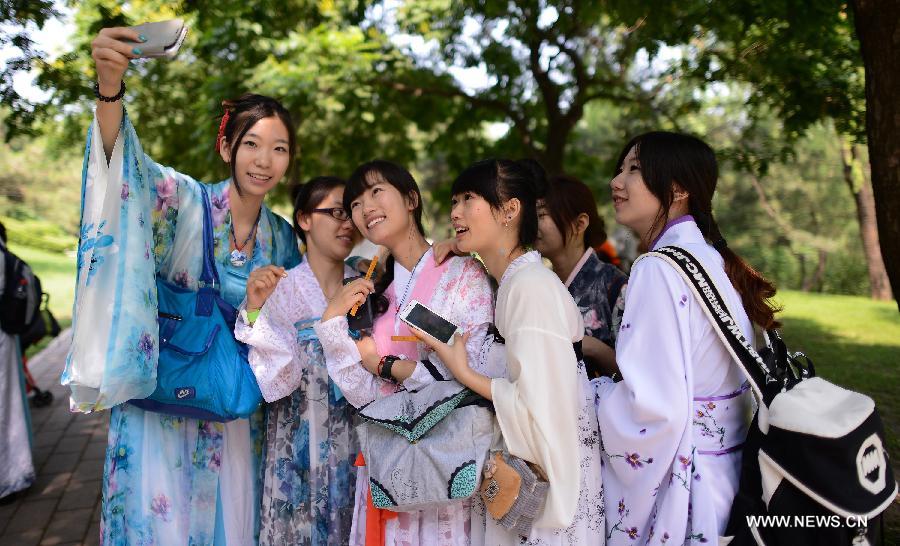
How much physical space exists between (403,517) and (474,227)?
99 cm

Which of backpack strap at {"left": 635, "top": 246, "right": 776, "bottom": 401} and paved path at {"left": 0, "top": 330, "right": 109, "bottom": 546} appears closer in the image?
backpack strap at {"left": 635, "top": 246, "right": 776, "bottom": 401}

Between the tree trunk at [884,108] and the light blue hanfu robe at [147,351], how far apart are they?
8.49 feet

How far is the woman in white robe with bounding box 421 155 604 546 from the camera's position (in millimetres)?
1735

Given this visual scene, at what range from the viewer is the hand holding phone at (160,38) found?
180 centimetres

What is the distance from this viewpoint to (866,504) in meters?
1.51

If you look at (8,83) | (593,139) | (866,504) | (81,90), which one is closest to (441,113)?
(81,90)

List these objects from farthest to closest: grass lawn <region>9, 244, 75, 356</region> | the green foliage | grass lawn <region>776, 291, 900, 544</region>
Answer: grass lawn <region>9, 244, 75, 356</region> → grass lawn <region>776, 291, 900, 544</region> → the green foliage

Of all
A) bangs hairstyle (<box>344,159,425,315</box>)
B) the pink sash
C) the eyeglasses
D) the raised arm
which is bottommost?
the pink sash

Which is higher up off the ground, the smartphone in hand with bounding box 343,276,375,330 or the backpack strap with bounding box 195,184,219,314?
the backpack strap with bounding box 195,184,219,314

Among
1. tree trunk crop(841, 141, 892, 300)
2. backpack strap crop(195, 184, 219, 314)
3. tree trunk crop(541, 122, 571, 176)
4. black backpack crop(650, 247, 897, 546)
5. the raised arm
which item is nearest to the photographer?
black backpack crop(650, 247, 897, 546)

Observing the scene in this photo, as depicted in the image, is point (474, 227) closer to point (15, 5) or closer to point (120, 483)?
point (120, 483)

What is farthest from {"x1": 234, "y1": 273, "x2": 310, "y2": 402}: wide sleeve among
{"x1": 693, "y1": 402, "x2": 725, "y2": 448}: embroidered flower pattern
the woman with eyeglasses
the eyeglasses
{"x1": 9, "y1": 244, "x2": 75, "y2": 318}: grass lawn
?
{"x1": 9, "y1": 244, "x2": 75, "y2": 318}: grass lawn

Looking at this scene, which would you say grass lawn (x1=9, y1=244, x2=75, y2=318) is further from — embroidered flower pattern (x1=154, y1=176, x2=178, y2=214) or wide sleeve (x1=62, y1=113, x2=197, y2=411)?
wide sleeve (x1=62, y1=113, x2=197, y2=411)

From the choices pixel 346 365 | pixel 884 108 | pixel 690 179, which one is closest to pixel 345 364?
pixel 346 365
